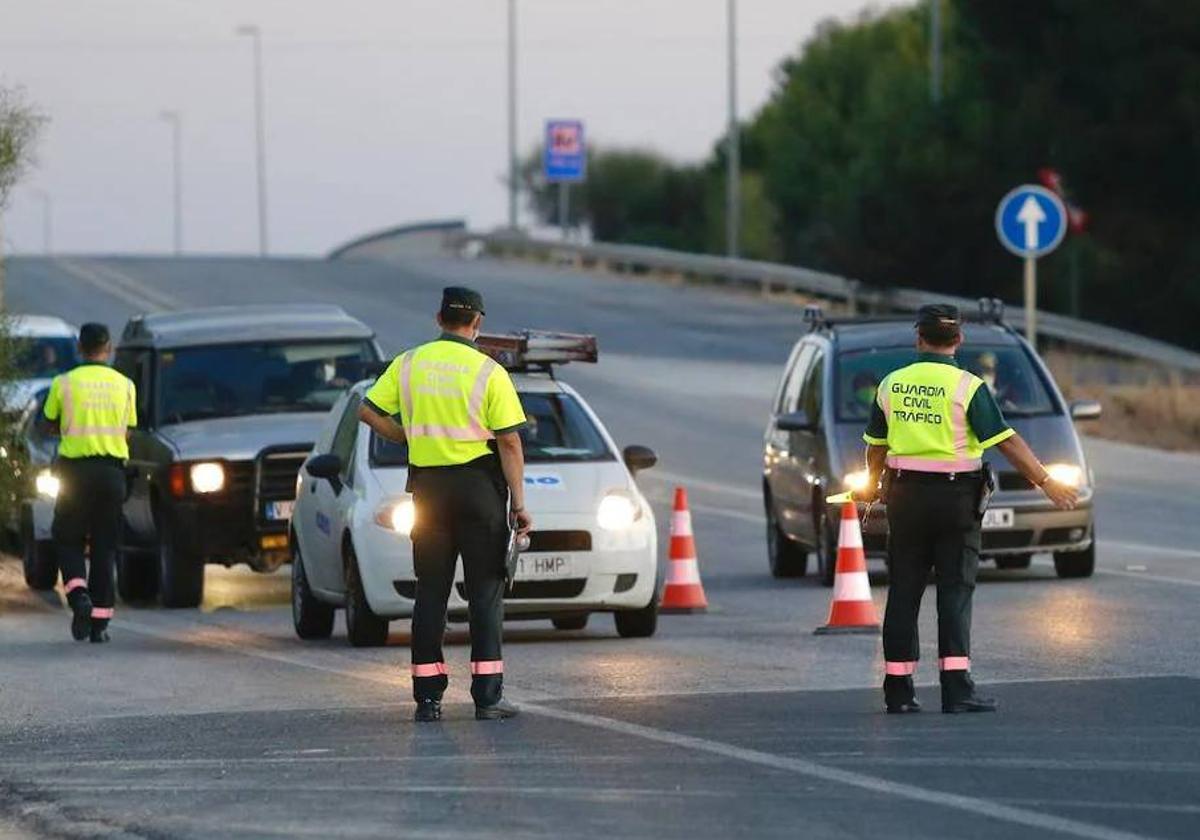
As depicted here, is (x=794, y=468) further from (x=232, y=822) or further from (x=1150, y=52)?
(x=1150, y=52)

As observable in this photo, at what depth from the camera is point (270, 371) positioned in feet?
72.4

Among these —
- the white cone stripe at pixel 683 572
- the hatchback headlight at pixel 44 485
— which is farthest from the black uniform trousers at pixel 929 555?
the hatchback headlight at pixel 44 485

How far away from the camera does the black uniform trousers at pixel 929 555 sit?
12.9 metres

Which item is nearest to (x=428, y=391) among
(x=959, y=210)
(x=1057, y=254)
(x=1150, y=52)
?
(x=1150, y=52)

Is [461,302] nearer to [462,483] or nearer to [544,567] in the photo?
[462,483]

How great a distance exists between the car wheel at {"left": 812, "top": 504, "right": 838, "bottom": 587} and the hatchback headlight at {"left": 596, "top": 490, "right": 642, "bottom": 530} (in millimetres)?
3759

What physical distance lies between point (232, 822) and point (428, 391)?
334cm

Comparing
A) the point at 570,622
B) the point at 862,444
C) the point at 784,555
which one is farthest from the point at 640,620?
the point at 784,555

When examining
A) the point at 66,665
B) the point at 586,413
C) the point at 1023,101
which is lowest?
the point at 66,665

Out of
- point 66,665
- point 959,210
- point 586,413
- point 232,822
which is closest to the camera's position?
point 232,822

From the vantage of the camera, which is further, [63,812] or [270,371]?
[270,371]

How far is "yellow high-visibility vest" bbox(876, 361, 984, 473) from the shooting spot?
13.0 meters

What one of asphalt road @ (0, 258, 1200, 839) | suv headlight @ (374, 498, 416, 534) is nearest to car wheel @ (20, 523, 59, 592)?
asphalt road @ (0, 258, 1200, 839)

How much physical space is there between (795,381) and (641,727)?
1063 centimetres
